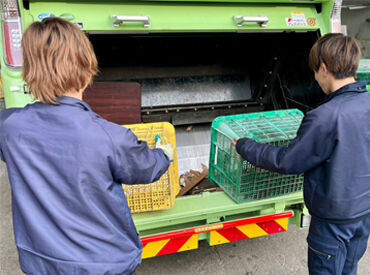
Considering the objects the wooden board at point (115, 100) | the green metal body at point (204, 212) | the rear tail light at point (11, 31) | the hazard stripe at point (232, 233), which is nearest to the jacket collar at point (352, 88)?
the green metal body at point (204, 212)

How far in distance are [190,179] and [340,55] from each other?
1.48m

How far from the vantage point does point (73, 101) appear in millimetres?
1072

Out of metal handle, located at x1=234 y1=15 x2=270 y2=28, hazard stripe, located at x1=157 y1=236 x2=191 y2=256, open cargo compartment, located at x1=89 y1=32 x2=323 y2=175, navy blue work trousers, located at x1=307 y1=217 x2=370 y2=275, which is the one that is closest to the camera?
navy blue work trousers, located at x1=307 y1=217 x2=370 y2=275

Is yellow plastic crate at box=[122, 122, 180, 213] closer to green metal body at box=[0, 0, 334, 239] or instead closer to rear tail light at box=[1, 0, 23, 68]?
green metal body at box=[0, 0, 334, 239]

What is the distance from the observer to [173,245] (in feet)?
6.14

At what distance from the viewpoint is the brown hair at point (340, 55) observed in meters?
1.47

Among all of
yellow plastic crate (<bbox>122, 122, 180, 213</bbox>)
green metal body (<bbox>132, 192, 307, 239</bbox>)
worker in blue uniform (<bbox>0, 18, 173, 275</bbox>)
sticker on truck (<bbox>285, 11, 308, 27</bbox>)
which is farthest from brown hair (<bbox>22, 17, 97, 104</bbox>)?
sticker on truck (<bbox>285, 11, 308, 27</bbox>)

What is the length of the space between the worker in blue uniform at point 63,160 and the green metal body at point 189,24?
2.11ft

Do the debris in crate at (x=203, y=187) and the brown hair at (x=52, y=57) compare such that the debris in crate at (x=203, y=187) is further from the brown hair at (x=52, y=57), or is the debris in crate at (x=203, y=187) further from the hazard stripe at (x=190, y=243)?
the brown hair at (x=52, y=57)

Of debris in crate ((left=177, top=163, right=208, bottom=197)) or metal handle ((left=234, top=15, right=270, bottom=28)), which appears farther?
debris in crate ((left=177, top=163, right=208, bottom=197))

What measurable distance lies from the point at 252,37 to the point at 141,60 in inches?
42.7

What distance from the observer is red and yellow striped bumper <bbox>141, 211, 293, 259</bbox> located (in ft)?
5.98

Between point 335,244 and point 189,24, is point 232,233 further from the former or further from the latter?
point 189,24

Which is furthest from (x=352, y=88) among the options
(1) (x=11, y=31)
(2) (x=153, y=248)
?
(1) (x=11, y=31)
